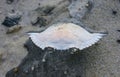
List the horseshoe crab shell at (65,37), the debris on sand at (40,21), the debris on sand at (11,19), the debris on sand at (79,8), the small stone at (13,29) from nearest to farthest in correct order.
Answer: the horseshoe crab shell at (65,37) < the debris on sand at (79,8) < the debris on sand at (40,21) < the small stone at (13,29) < the debris on sand at (11,19)

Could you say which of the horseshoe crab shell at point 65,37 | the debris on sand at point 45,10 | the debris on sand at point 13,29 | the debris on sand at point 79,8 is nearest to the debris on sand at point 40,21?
the debris on sand at point 45,10

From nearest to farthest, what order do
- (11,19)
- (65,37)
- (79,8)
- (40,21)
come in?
1. (65,37)
2. (79,8)
3. (40,21)
4. (11,19)

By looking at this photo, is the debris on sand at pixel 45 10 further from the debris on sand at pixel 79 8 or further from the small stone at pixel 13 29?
the debris on sand at pixel 79 8

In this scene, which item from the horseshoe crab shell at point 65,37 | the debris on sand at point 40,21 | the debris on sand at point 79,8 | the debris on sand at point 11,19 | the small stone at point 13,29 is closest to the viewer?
the horseshoe crab shell at point 65,37

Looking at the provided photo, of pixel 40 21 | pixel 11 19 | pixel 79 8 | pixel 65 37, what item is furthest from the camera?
pixel 11 19

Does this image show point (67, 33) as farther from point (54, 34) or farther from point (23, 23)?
point (23, 23)

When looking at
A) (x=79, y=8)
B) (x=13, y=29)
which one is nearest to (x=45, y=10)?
(x=13, y=29)

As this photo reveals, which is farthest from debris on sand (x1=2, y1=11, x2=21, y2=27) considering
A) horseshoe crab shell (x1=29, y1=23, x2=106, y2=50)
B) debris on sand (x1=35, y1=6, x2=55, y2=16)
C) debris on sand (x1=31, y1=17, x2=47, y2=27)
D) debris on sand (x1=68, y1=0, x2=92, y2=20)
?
horseshoe crab shell (x1=29, y1=23, x2=106, y2=50)

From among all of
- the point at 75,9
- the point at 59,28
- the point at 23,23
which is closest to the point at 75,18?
the point at 75,9

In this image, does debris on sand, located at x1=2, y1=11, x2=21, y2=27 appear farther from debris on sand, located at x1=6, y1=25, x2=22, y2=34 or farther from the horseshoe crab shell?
the horseshoe crab shell

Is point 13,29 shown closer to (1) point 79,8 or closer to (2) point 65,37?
(1) point 79,8
